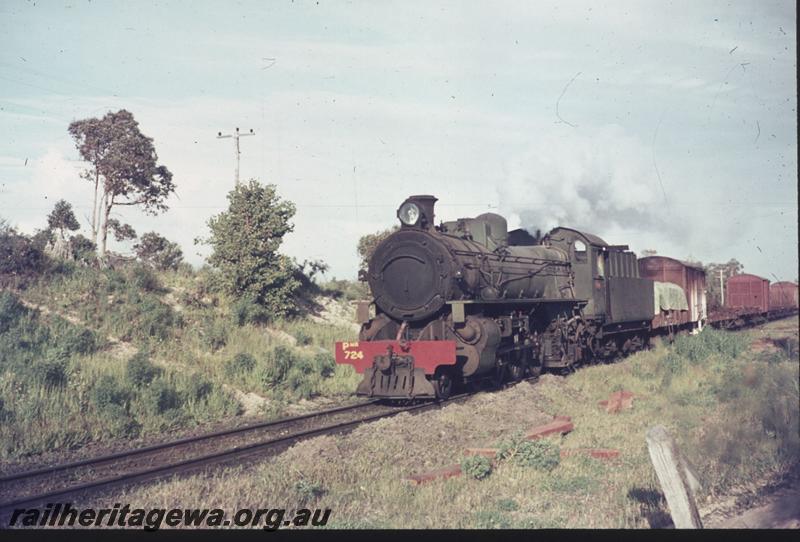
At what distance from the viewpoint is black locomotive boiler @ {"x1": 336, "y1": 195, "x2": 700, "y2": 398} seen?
12.4 m

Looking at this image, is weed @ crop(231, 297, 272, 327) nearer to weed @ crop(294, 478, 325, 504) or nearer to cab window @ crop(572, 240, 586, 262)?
cab window @ crop(572, 240, 586, 262)

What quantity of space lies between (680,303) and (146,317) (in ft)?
62.9

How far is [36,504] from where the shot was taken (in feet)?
23.2

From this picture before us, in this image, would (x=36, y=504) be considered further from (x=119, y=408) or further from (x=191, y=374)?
(x=191, y=374)

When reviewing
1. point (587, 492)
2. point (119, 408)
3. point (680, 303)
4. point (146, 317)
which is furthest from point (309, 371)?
point (680, 303)

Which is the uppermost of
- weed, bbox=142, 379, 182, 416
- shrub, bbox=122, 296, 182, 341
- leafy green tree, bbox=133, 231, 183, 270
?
leafy green tree, bbox=133, 231, 183, 270

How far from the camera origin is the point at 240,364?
48.6 ft

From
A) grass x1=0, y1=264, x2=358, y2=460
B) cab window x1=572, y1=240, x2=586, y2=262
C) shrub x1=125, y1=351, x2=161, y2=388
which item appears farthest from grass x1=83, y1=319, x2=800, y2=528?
cab window x1=572, y1=240, x2=586, y2=262

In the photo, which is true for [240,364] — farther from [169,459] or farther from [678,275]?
[678,275]

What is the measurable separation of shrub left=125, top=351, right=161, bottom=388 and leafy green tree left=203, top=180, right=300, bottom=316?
7.61 m

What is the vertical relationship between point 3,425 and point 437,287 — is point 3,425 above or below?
below

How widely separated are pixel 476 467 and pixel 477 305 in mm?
5602

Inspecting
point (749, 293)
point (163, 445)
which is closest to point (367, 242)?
point (749, 293)

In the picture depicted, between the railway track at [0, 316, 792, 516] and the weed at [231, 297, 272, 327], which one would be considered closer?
the railway track at [0, 316, 792, 516]
